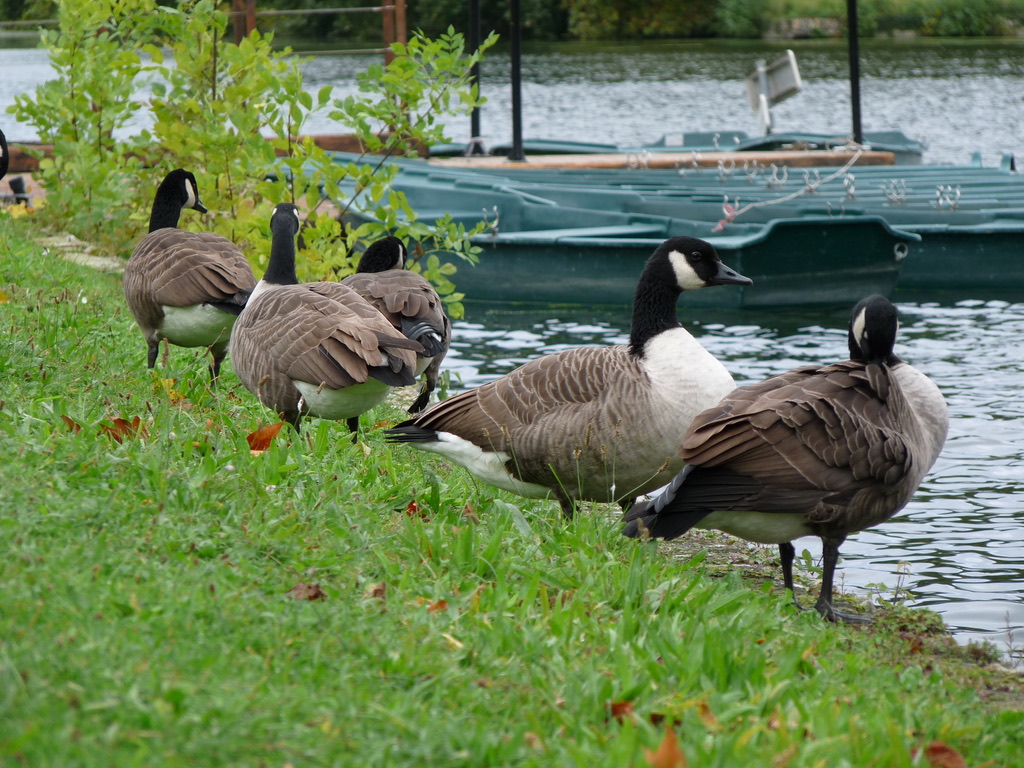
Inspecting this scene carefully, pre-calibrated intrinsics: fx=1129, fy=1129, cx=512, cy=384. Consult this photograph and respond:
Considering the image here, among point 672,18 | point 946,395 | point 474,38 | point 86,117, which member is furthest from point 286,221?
point 672,18

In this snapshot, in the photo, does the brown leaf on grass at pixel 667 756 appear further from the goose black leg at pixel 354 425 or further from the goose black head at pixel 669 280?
the goose black leg at pixel 354 425

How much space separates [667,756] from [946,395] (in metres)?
7.99

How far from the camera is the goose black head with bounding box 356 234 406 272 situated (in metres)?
7.75

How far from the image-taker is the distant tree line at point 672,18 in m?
59.5

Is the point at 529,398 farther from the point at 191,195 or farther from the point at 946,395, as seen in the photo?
the point at 946,395

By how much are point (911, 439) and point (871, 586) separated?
43.2 inches

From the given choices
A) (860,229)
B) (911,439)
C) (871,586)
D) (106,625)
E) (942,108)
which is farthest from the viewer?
(942,108)

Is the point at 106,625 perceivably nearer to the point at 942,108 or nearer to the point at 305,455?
the point at 305,455

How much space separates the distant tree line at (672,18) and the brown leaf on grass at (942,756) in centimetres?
A: 5802

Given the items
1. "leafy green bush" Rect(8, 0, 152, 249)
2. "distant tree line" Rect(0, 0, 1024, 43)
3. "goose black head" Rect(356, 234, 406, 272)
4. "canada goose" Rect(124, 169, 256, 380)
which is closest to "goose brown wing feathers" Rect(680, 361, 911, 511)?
"canada goose" Rect(124, 169, 256, 380)

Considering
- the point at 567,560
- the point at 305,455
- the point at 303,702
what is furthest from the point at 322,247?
the point at 303,702

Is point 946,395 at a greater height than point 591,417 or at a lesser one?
lesser

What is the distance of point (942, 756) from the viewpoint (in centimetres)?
315

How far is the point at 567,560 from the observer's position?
14.6 feet
